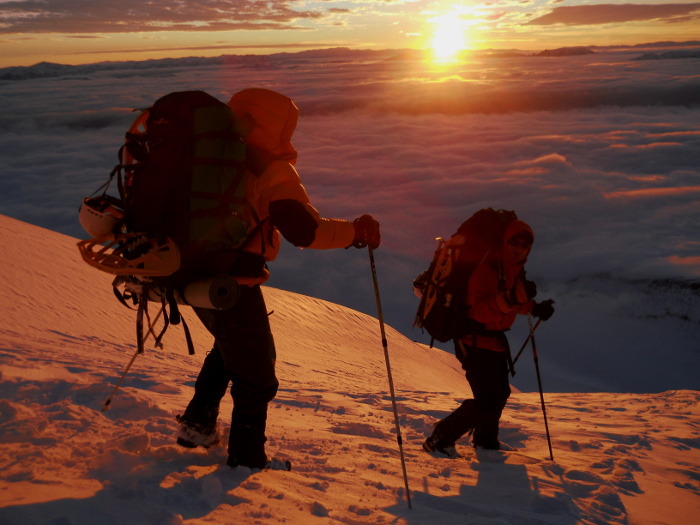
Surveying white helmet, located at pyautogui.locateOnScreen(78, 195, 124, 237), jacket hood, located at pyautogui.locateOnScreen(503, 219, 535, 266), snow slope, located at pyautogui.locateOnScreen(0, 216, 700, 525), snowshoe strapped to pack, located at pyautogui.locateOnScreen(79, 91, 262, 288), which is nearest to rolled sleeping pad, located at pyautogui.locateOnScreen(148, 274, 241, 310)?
snowshoe strapped to pack, located at pyautogui.locateOnScreen(79, 91, 262, 288)

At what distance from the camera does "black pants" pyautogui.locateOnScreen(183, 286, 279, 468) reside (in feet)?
7.95

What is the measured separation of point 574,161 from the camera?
84.9m

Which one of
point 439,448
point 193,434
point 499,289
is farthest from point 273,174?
point 439,448

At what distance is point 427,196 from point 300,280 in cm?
3251

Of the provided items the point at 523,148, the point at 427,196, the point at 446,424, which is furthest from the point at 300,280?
the point at 523,148

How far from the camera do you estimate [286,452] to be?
3.07m

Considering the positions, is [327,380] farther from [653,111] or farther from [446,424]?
[653,111]

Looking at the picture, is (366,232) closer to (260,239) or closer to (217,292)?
(260,239)

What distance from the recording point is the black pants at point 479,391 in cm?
340

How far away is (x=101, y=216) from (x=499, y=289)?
6.77 feet

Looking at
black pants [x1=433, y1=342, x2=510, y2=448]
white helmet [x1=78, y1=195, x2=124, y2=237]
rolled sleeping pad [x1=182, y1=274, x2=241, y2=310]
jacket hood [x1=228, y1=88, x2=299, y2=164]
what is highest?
jacket hood [x1=228, y1=88, x2=299, y2=164]

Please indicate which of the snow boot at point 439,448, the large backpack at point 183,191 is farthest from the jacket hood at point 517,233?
the large backpack at point 183,191

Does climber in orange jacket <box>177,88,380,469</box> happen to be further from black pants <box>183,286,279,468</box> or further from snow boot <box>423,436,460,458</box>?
snow boot <box>423,436,460,458</box>

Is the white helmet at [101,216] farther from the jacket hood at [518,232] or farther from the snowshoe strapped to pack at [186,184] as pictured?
the jacket hood at [518,232]
